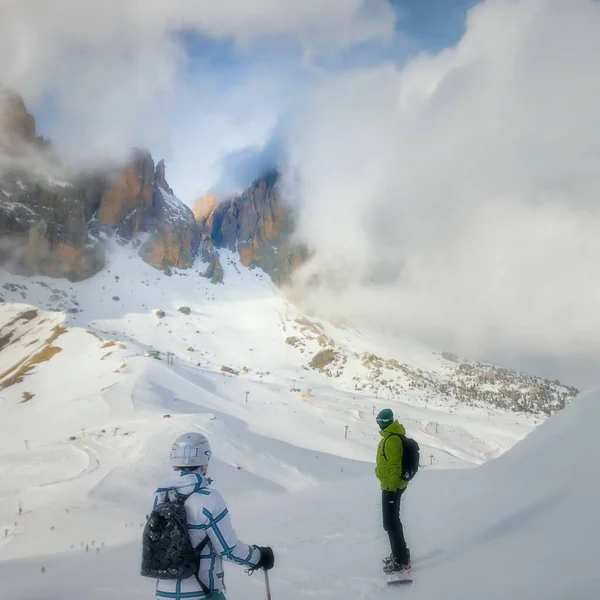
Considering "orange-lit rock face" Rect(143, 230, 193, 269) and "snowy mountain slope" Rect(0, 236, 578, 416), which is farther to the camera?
"orange-lit rock face" Rect(143, 230, 193, 269)

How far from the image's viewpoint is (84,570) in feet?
25.8

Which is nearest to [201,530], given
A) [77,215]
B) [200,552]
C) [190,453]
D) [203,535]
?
[203,535]

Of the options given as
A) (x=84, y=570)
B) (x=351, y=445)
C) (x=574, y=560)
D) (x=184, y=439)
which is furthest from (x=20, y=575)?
(x=351, y=445)

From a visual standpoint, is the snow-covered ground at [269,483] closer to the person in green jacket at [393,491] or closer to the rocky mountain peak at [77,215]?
the person in green jacket at [393,491]

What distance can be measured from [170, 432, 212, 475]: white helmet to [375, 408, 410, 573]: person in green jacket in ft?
8.98

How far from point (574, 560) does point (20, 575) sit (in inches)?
365

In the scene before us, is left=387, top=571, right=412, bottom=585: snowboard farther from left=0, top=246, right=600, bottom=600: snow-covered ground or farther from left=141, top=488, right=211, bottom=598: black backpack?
left=141, top=488, right=211, bottom=598: black backpack

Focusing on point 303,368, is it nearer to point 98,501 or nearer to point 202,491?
point 98,501

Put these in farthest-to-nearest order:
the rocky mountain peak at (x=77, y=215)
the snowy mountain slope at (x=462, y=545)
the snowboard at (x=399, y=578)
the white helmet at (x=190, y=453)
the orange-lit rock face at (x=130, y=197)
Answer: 1. the orange-lit rock face at (x=130, y=197)
2. the rocky mountain peak at (x=77, y=215)
3. the snowboard at (x=399, y=578)
4. the snowy mountain slope at (x=462, y=545)
5. the white helmet at (x=190, y=453)

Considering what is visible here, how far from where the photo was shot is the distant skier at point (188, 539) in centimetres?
312

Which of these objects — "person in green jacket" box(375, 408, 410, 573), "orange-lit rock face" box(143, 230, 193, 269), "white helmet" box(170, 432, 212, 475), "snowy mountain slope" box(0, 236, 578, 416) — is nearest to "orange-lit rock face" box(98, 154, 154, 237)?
"orange-lit rock face" box(143, 230, 193, 269)

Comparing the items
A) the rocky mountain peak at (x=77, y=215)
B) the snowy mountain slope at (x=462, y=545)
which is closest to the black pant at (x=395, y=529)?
the snowy mountain slope at (x=462, y=545)

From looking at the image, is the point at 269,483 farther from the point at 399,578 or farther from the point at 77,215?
the point at 77,215

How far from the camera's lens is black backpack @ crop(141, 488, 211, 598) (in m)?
3.11
